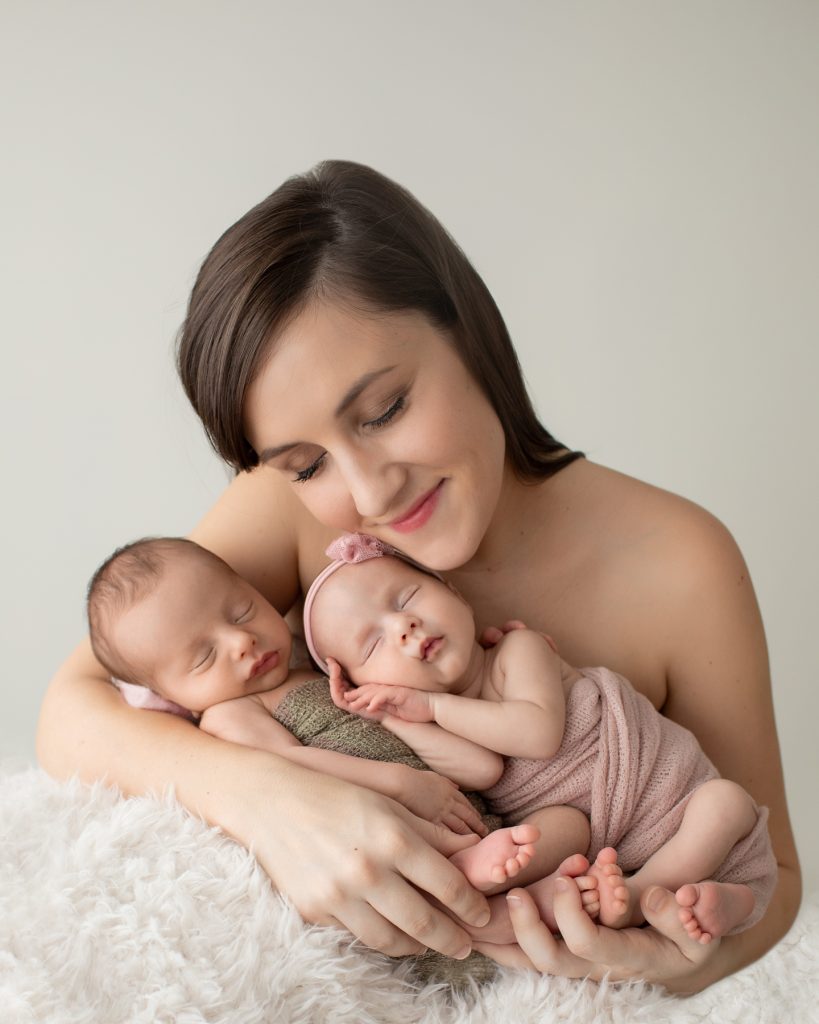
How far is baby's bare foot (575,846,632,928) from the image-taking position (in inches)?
57.2

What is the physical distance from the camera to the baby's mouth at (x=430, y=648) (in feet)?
5.63

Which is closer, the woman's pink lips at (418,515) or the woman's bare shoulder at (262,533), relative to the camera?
the woman's pink lips at (418,515)

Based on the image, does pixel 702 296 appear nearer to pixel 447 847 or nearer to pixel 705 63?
pixel 705 63

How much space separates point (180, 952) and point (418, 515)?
73 cm

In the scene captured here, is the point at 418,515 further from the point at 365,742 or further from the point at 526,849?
the point at 526,849

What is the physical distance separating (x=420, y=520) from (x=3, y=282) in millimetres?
2205

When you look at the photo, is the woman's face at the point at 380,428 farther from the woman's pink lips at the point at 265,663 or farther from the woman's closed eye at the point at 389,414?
the woman's pink lips at the point at 265,663

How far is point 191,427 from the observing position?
3.63m

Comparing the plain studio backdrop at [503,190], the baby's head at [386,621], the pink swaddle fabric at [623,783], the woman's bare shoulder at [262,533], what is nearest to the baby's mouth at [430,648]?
the baby's head at [386,621]

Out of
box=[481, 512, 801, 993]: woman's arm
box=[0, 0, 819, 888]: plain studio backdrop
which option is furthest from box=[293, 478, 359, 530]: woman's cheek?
box=[0, 0, 819, 888]: plain studio backdrop

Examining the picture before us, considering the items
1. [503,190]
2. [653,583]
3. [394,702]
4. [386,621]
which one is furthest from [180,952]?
[503,190]

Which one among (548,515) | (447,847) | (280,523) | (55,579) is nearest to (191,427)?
(55,579)

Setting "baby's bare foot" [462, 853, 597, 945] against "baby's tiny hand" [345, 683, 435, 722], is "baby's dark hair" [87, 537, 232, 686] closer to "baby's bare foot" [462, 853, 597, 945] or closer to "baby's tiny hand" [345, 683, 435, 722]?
"baby's tiny hand" [345, 683, 435, 722]

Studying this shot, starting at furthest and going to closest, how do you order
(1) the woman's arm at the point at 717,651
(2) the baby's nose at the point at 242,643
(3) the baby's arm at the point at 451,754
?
1. (1) the woman's arm at the point at 717,651
2. (2) the baby's nose at the point at 242,643
3. (3) the baby's arm at the point at 451,754
